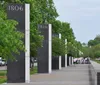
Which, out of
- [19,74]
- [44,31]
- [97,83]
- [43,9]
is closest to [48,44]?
[44,31]

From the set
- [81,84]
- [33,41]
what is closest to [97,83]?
[81,84]

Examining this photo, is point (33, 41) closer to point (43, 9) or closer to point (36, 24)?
point (36, 24)

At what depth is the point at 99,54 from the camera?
169000 millimetres

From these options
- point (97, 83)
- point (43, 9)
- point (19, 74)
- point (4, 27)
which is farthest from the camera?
point (43, 9)

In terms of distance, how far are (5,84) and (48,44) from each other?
1974 cm

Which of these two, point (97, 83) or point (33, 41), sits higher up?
point (33, 41)

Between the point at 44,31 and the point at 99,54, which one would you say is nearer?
the point at 44,31

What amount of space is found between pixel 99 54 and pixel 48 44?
122103 mm

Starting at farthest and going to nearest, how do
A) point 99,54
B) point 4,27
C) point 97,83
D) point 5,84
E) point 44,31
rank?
1. point 99,54
2. point 44,31
3. point 5,84
4. point 97,83
5. point 4,27

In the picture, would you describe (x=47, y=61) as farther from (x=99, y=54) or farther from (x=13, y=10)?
(x=99, y=54)

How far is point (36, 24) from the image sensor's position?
4744cm

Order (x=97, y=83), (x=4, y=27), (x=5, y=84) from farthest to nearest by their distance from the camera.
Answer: (x=5, y=84), (x=97, y=83), (x=4, y=27)

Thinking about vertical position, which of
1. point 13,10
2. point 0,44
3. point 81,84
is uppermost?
point 13,10

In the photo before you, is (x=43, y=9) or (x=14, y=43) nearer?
(x=14, y=43)
